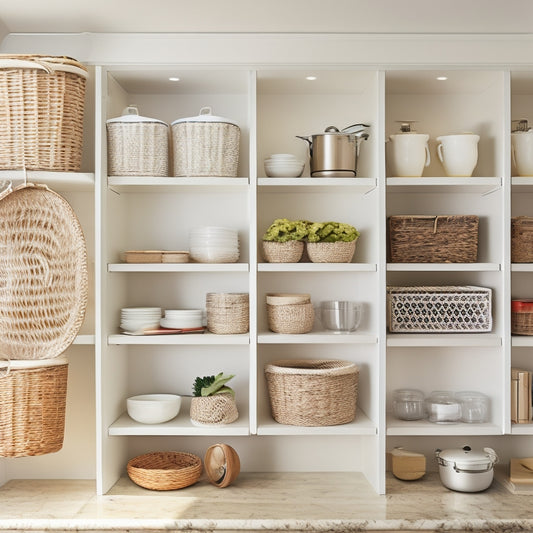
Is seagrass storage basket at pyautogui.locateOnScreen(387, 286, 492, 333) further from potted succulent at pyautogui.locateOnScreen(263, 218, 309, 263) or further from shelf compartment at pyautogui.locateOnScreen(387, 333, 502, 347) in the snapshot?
potted succulent at pyautogui.locateOnScreen(263, 218, 309, 263)

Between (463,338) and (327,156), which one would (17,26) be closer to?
(327,156)

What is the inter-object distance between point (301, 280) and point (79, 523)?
1.43m

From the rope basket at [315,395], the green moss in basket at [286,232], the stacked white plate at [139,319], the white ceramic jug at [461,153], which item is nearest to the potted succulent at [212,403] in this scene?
the rope basket at [315,395]

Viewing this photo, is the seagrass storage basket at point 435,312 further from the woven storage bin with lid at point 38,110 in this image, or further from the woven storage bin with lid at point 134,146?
the woven storage bin with lid at point 38,110

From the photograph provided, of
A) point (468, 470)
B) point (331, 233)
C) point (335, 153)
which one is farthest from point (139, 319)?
point (468, 470)

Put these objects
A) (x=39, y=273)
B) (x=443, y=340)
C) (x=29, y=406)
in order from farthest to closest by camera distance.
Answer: (x=443, y=340), (x=39, y=273), (x=29, y=406)

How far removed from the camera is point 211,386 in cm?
285

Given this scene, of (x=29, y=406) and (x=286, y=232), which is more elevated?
(x=286, y=232)

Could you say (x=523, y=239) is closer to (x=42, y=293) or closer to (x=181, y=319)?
(x=181, y=319)

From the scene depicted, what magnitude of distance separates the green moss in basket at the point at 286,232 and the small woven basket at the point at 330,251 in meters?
0.07

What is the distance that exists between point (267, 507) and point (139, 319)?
0.95 m

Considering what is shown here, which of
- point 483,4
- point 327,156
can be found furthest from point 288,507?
point 483,4

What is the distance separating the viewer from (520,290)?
10.4ft

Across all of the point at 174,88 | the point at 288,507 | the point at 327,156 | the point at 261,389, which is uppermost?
the point at 174,88
